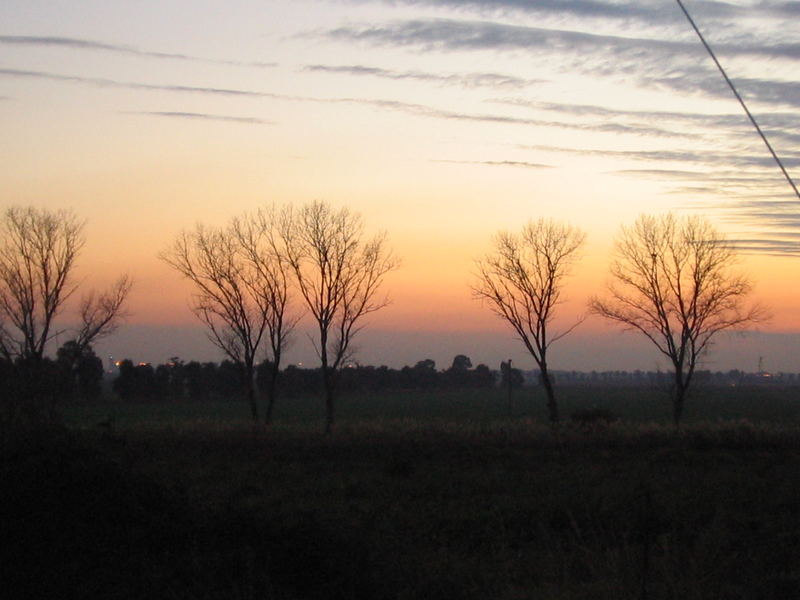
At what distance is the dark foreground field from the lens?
29.1 feet

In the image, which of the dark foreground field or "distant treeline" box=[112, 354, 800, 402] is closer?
the dark foreground field

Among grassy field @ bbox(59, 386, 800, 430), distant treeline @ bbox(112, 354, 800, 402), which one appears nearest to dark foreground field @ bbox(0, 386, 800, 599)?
grassy field @ bbox(59, 386, 800, 430)

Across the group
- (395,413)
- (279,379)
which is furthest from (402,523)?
(279,379)

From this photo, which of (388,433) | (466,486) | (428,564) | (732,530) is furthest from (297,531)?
(388,433)

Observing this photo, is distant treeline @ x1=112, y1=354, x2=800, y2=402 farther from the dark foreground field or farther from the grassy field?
the dark foreground field

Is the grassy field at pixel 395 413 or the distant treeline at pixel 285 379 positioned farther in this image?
→ the distant treeline at pixel 285 379

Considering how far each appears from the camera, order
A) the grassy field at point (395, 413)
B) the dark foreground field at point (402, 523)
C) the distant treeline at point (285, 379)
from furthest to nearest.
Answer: the distant treeline at point (285, 379) → the grassy field at point (395, 413) → the dark foreground field at point (402, 523)

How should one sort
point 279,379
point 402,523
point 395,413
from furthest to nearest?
point 279,379 < point 395,413 < point 402,523

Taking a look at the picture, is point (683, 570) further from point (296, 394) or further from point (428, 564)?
point (296, 394)

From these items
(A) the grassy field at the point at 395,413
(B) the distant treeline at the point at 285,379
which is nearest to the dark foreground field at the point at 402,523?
(A) the grassy field at the point at 395,413

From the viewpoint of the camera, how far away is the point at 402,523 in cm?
1678

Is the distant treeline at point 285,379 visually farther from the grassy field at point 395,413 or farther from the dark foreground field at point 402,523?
the dark foreground field at point 402,523

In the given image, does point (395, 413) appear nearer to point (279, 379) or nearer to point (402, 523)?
point (279, 379)

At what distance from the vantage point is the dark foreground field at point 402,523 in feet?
29.1
